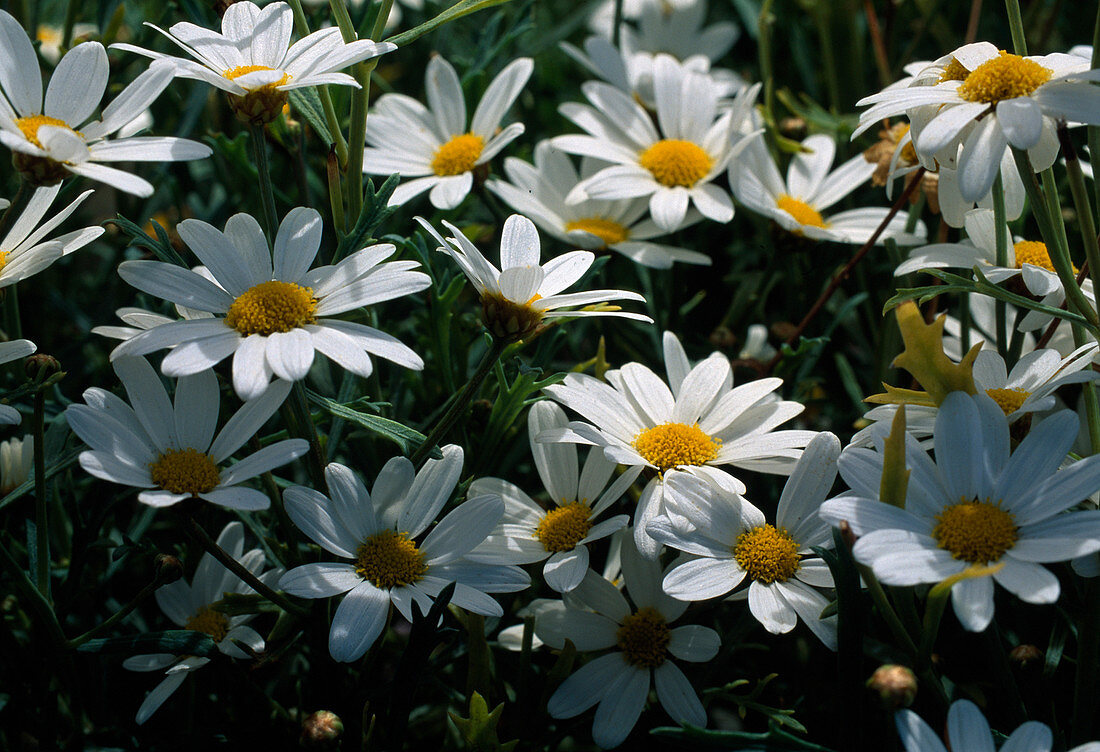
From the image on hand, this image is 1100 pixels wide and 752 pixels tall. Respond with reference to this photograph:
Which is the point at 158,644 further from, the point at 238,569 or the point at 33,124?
the point at 33,124

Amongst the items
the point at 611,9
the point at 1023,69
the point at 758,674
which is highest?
the point at 1023,69

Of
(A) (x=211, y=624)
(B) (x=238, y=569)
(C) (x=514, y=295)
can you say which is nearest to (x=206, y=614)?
→ (A) (x=211, y=624)

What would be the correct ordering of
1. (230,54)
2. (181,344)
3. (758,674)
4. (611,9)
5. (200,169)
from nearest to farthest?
(181,344), (230,54), (758,674), (200,169), (611,9)

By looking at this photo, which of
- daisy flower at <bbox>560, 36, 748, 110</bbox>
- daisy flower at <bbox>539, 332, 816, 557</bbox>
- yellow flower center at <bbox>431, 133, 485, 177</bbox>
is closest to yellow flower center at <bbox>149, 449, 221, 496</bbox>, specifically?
daisy flower at <bbox>539, 332, 816, 557</bbox>

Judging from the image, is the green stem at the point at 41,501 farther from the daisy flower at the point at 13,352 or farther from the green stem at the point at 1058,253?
the green stem at the point at 1058,253

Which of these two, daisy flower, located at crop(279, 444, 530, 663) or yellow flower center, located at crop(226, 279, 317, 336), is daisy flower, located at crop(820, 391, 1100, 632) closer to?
daisy flower, located at crop(279, 444, 530, 663)

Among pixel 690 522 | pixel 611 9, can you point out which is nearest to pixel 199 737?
pixel 690 522

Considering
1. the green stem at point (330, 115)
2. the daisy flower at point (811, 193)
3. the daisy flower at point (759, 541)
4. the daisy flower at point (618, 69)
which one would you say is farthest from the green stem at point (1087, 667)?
the daisy flower at point (618, 69)

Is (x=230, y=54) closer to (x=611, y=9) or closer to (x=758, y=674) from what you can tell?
(x=758, y=674)
